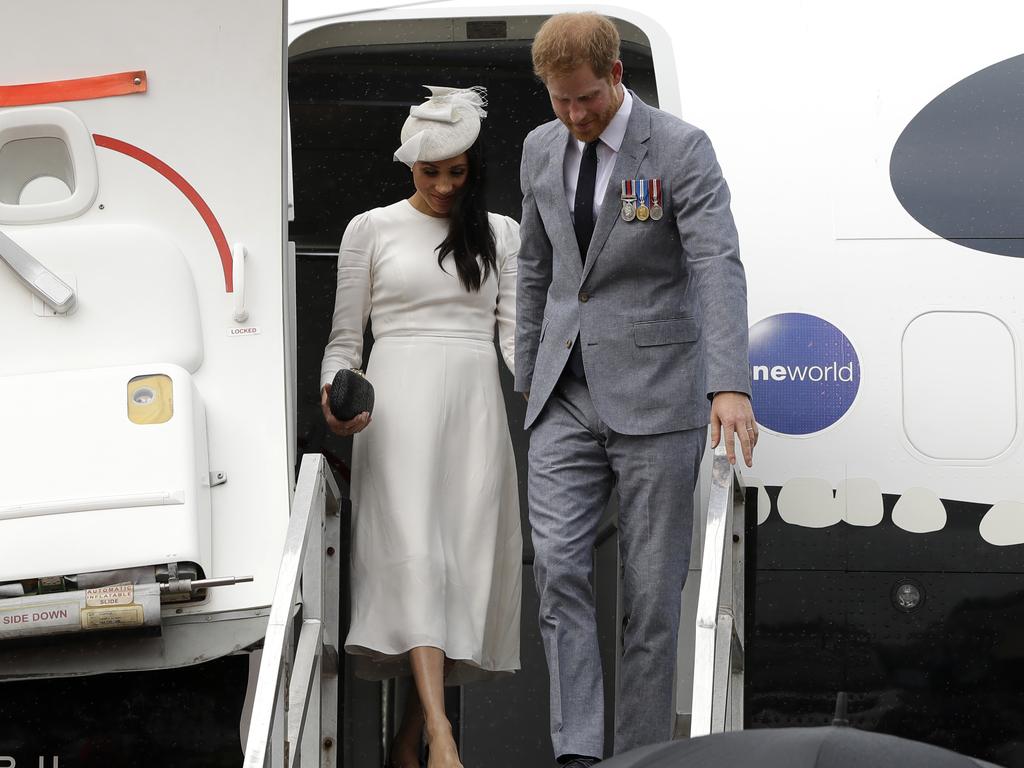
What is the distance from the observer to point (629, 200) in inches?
151

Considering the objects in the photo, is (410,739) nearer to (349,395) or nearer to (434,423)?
(434,423)

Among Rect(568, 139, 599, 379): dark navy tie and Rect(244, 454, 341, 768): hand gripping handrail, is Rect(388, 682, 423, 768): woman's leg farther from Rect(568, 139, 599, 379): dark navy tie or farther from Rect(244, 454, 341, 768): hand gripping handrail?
Rect(568, 139, 599, 379): dark navy tie

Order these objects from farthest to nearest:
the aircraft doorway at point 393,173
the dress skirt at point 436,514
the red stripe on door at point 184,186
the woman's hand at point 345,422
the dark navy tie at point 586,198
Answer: the aircraft doorway at point 393,173, the red stripe on door at point 184,186, the dress skirt at point 436,514, the woman's hand at point 345,422, the dark navy tie at point 586,198

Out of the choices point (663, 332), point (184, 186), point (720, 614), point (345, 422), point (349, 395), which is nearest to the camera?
point (720, 614)

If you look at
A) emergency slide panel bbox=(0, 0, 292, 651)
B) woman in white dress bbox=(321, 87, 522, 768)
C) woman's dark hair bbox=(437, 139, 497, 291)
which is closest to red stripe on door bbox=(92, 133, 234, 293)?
emergency slide panel bbox=(0, 0, 292, 651)

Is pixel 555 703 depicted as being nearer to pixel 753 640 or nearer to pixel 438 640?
pixel 438 640

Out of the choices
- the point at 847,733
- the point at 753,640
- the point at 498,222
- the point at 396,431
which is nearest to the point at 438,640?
the point at 396,431

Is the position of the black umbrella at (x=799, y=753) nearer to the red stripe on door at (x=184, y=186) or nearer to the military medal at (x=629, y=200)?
the military medal at (x=629, y=200)

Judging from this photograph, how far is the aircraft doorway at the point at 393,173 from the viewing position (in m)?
5.09

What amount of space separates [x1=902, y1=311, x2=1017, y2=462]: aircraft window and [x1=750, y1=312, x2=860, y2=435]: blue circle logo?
172 mm

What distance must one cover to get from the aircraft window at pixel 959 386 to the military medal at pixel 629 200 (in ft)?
3.37

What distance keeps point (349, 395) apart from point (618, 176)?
89 centimetres

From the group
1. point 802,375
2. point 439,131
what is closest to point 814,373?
point 802,375

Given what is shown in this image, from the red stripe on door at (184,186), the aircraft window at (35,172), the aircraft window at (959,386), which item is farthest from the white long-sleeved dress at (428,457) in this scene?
the aircraft window at (959,386)
